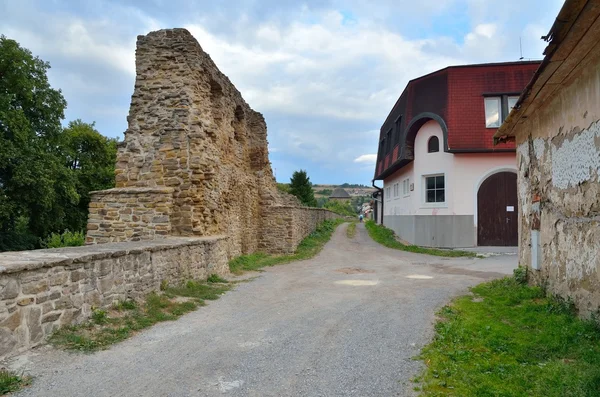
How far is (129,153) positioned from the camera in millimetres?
11586

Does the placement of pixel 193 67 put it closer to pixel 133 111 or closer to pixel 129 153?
pixel 133 111

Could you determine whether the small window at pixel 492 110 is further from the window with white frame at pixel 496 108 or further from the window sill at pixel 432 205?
the window sill at pixel 432 205

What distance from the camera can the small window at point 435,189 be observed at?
63.4 ft

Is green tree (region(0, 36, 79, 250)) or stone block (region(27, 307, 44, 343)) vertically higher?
green tree (region(0, 36, 79, 250))

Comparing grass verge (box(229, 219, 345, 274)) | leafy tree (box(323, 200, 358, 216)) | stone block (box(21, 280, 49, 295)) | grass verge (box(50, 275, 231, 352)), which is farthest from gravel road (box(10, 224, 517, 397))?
leafy tree (box(323, 200, 358, 216))

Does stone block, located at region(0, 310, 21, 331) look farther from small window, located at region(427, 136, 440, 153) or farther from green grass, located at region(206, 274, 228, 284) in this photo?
small window, located at region(427, 136, 440, 153)

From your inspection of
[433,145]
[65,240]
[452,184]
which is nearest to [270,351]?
[452,184]

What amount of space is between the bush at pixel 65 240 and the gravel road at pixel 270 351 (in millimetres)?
20025

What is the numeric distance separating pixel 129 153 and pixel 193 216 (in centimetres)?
262

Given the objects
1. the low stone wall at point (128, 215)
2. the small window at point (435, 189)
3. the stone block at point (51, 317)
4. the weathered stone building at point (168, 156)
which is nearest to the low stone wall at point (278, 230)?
the weathered stone building at point (168, 156)

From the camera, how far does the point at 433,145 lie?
19891 millimetres

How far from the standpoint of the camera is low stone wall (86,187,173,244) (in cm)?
1036

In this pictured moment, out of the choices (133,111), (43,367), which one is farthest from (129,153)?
(43,367)

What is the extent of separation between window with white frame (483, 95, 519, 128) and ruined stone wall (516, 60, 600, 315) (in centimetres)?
1054
